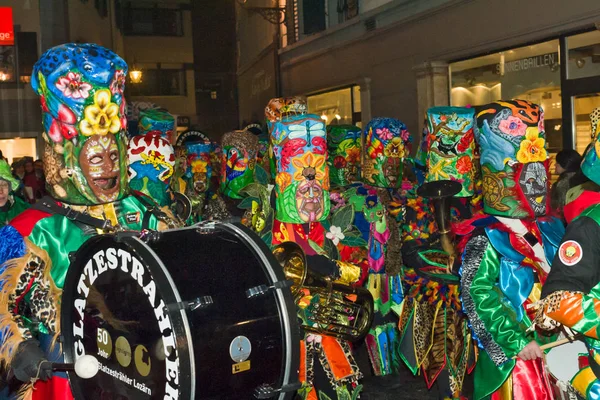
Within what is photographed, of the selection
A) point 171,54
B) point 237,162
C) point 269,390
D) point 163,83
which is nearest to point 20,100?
point 237,162

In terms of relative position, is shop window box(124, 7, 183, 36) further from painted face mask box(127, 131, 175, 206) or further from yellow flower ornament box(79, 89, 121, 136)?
yellow flower ornament box(79, 89, 121, 136)

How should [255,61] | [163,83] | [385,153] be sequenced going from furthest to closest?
[163,83], [255,61], [385,153]

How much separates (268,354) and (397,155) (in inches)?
198

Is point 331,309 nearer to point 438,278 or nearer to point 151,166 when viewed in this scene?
point 438,278

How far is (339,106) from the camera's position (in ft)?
58.7

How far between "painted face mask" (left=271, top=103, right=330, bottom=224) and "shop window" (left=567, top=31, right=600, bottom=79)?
195 inches

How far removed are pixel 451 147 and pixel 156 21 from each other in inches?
1347

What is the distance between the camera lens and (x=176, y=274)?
3.10 m

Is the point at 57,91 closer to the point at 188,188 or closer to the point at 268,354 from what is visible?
the point at 268,354

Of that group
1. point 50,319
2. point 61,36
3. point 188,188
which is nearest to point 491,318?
point 50,319

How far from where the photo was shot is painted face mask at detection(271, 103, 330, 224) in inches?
217

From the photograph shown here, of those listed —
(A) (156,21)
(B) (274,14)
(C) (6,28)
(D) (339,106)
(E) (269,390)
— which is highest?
(A) (156,21)

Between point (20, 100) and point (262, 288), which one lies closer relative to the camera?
point (262, 288)

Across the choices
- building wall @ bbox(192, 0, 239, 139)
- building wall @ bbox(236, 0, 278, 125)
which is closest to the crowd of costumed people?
building wall @ bbox(236, 0, 278, 125)
